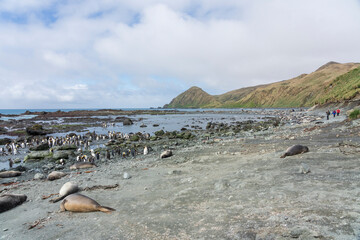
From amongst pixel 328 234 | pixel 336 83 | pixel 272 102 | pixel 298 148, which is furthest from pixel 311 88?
pixel 328 234

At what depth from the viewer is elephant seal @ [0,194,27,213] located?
7993 mm

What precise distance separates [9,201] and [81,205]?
141 inches

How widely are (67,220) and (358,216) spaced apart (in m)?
6.99

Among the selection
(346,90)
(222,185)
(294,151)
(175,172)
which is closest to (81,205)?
(222,185)

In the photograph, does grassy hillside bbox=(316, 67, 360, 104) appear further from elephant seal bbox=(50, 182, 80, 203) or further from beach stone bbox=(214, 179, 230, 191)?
elephant seal bbox=(50, 182, 80, 203)

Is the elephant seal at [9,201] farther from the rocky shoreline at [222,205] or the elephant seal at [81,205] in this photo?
the elephant seal at [81,205]

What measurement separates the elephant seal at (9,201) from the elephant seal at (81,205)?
8.90 ft

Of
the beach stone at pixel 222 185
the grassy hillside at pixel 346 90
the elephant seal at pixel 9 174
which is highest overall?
the grassy hillside at pixel 346 90

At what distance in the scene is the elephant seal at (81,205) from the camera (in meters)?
6.68

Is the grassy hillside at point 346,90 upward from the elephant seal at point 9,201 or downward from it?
upward

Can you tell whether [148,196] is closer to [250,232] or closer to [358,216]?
[250,232]

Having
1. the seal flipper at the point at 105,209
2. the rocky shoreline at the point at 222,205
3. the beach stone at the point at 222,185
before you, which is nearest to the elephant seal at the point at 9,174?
the rocky shoreline at the point at 222,205

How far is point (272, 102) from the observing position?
148625 mm

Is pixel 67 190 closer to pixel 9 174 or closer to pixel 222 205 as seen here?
pixel 222 205
